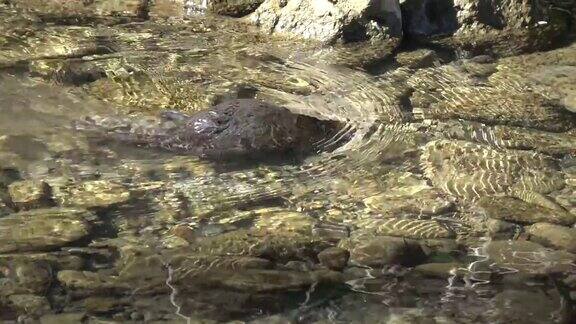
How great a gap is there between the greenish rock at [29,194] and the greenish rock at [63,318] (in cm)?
113

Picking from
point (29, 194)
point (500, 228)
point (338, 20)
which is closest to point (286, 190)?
point (500, 228)

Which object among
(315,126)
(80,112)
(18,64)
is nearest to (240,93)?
(315,126)

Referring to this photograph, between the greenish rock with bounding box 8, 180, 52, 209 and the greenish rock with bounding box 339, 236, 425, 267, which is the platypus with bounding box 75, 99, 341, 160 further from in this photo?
the greenish rock with bounding box 339, 236, 425, 267

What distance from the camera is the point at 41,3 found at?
7242 millimetres

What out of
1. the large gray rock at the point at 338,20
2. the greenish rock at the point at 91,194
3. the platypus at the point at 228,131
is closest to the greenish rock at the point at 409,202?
the platypus at the point at 228,131

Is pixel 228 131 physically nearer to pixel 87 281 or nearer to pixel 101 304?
pixel 87 281

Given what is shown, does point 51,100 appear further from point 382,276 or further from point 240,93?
point 382,276

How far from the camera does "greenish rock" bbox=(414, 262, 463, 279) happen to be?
3539mm

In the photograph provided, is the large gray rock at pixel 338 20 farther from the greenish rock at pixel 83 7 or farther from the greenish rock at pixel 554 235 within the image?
the greenish rock at pixel 554 235

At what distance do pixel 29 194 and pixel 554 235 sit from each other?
2826 mm

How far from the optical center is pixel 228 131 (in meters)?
4.89

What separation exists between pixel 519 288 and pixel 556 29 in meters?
4.61

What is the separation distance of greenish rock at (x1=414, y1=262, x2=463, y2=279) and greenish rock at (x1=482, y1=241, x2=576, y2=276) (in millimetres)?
216

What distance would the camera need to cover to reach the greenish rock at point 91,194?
13.4 feet
